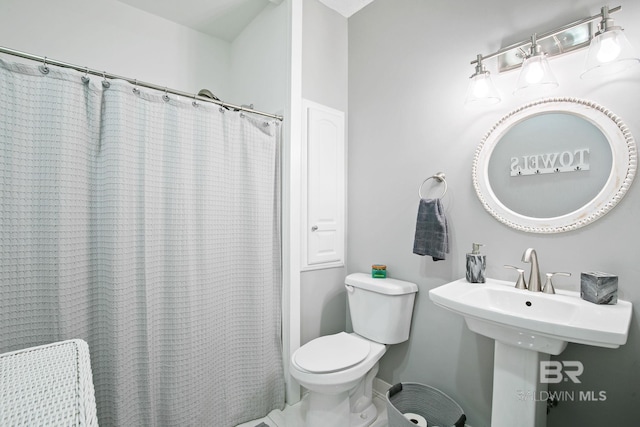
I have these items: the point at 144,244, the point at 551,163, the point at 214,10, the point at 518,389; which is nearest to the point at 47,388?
the point at 144,244

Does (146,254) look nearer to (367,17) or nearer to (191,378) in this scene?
(191,378)

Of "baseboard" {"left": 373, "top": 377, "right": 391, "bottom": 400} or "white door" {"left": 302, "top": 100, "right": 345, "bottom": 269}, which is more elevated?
"white door" {"left": 302, "top": 100, "right": 345, "bottom": 269}

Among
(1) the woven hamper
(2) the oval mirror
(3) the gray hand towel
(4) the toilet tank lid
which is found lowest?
(1) the woven hamper

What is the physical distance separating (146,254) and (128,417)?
705 mm

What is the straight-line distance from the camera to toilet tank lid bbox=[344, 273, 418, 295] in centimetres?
154

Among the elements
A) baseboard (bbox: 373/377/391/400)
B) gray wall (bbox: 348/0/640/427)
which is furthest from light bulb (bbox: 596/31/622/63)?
baseboard (bbox: 373/377/391/400)

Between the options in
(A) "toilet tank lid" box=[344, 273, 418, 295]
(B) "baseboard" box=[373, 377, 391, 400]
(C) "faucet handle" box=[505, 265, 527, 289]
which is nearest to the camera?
(C) "faucet handle" box=[505, 265, 527, 289]

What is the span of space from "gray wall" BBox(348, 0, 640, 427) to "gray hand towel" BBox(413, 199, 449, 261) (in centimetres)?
9

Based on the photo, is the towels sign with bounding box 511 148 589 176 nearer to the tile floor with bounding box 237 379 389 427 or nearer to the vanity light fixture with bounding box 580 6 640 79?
the vanity light fixture with bounding box 580 6 640 79

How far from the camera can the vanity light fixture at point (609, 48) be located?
38.8 inches

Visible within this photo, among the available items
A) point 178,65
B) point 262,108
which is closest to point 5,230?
point 262,108

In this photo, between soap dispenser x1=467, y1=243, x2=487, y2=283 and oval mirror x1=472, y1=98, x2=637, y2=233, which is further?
soap dispenser x1=467, y1=243, x2=487, y2=283

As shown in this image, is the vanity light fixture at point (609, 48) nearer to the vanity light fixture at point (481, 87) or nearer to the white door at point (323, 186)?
the vanity light fixture at point (481, 87)

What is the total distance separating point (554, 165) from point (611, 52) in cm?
42
